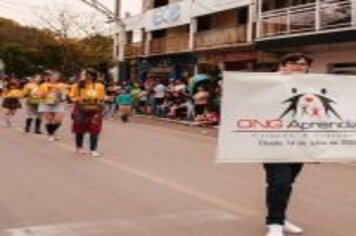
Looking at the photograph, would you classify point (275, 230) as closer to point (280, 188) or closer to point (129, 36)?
point (280, 188)

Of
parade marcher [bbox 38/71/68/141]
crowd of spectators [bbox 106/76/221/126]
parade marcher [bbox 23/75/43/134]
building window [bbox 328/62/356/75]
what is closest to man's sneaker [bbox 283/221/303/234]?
parade marcher [bbox 38/71/68/141]

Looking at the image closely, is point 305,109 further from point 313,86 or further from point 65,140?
point 65,140

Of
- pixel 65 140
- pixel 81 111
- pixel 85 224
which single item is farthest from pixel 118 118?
pixel 85 224

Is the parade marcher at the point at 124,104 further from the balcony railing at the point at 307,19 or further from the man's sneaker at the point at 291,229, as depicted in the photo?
the man's sneaker at the point at 291,229

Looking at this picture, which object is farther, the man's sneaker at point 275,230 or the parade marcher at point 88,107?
the parade marcher at point 88,107

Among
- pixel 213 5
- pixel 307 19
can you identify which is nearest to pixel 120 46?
pixel 213 5

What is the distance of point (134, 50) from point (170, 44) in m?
7.16

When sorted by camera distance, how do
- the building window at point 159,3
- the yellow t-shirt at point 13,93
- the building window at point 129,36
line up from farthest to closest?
the building window at point 129,36 < the building window at point 159,3 < the yellow t-shirt at point 13,93

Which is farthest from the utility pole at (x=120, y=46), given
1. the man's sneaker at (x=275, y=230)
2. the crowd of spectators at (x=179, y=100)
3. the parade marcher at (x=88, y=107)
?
the man's sneaker at (x=275, y=230)

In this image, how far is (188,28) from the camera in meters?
48.1

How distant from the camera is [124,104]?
33.5 metres

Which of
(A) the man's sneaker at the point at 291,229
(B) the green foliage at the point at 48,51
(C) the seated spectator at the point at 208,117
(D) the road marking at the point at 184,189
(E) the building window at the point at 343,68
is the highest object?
(B) the green foliage at the point at 48,51

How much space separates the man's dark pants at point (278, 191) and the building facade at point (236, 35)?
65.9 feet

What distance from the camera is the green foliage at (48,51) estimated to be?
225ft
